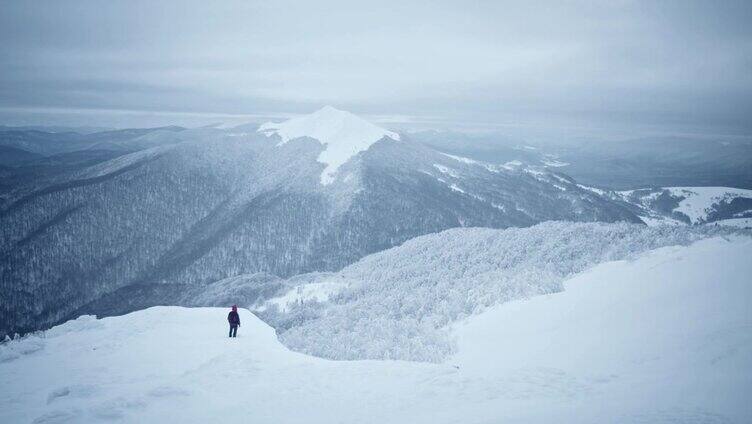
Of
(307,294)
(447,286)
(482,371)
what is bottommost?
(307,294)

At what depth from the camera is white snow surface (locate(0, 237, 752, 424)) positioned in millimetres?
12195

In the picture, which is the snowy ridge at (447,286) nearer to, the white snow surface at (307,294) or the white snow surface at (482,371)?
the white snow surface at (307,294)

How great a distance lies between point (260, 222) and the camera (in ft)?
628

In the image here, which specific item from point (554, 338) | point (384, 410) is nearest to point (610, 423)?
point (384, 410)

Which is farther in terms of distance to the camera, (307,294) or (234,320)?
(307,294)

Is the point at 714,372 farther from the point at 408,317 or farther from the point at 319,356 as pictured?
the point at 408,317

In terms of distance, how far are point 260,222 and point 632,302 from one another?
607 feet

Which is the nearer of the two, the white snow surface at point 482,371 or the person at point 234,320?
the white snow surface at point 482,371

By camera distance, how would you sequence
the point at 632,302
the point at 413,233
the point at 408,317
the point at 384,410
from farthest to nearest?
the point at 413,233 → the point at 408,317 → the point at 632,302 → the point at 384,410

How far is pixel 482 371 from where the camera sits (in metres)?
16.1

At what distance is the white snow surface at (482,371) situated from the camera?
1220 cm

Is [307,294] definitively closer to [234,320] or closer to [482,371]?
[234,320]

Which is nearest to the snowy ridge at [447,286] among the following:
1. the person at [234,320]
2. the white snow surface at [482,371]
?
the white snow surface at [482,371]

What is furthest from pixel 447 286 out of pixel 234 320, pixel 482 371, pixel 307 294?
pixel 307 294
